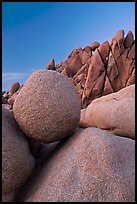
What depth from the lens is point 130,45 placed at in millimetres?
25922

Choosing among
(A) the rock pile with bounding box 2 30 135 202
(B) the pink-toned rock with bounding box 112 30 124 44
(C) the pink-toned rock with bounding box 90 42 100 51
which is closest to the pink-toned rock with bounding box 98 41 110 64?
(B) the pink-toned rock with bounding box 112 30 124 44

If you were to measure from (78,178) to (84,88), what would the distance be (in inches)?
955

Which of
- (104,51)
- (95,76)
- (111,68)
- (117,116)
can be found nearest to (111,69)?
(111,68)

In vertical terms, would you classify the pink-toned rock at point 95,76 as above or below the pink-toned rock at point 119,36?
below

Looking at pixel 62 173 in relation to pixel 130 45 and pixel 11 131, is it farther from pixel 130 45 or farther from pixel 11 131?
pixel 130 45

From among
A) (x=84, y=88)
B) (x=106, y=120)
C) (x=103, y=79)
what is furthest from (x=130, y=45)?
(x=106, y=120)

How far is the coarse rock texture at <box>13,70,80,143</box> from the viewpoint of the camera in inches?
107

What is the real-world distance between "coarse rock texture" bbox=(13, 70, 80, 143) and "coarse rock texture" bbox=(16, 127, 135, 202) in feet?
0.91

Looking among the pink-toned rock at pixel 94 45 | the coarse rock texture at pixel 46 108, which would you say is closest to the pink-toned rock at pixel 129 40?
the pink-toned rock at pixel 94 45

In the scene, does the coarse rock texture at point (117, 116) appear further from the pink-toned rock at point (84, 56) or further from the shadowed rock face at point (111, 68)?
the pink-toned rock at point (84, 56)

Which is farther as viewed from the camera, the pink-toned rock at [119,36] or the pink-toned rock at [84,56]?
the pink-toned rock at [84,56]

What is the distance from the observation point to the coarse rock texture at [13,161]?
2562 millimetres

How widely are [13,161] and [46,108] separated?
653 mm

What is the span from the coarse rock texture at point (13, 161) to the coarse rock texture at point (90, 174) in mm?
179
